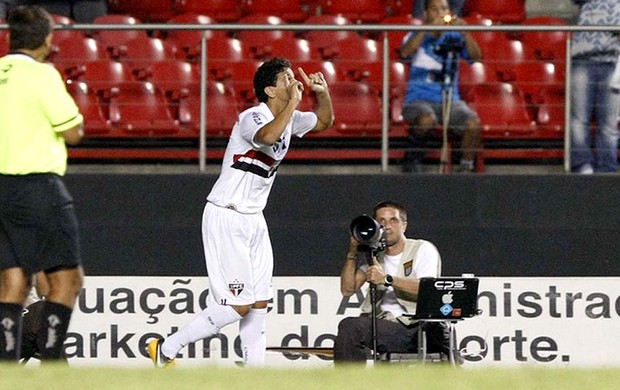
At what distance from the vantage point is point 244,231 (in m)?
9.67

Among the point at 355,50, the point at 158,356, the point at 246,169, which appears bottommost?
the point at 158,356

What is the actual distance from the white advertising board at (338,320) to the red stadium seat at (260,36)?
1972 millimetres

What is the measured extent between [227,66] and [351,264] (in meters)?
2.50

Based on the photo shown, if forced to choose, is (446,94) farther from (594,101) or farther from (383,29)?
(594,101)

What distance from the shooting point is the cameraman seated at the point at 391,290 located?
10.0 metres

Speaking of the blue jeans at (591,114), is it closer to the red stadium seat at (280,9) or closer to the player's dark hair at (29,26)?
the red stadium seat at (280,9)

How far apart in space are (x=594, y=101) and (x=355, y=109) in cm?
165

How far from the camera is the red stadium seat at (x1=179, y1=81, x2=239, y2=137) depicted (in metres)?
11.6

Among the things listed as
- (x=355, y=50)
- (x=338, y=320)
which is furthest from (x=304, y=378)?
(x=355, y=50)

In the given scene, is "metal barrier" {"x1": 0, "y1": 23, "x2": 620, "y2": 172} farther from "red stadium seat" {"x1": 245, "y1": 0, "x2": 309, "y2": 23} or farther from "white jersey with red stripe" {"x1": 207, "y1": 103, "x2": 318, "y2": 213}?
"red stadium seat" {"x1": 245, "y1": 0, "x2": 309, "y2": 23}

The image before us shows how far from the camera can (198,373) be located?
4910 mm

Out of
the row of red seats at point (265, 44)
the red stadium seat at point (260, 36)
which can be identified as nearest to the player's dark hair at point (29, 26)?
the row of red seats at point (265, 44)

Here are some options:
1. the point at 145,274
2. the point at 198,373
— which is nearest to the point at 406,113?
the point at 145,274

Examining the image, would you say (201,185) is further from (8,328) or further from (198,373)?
(198,373)
